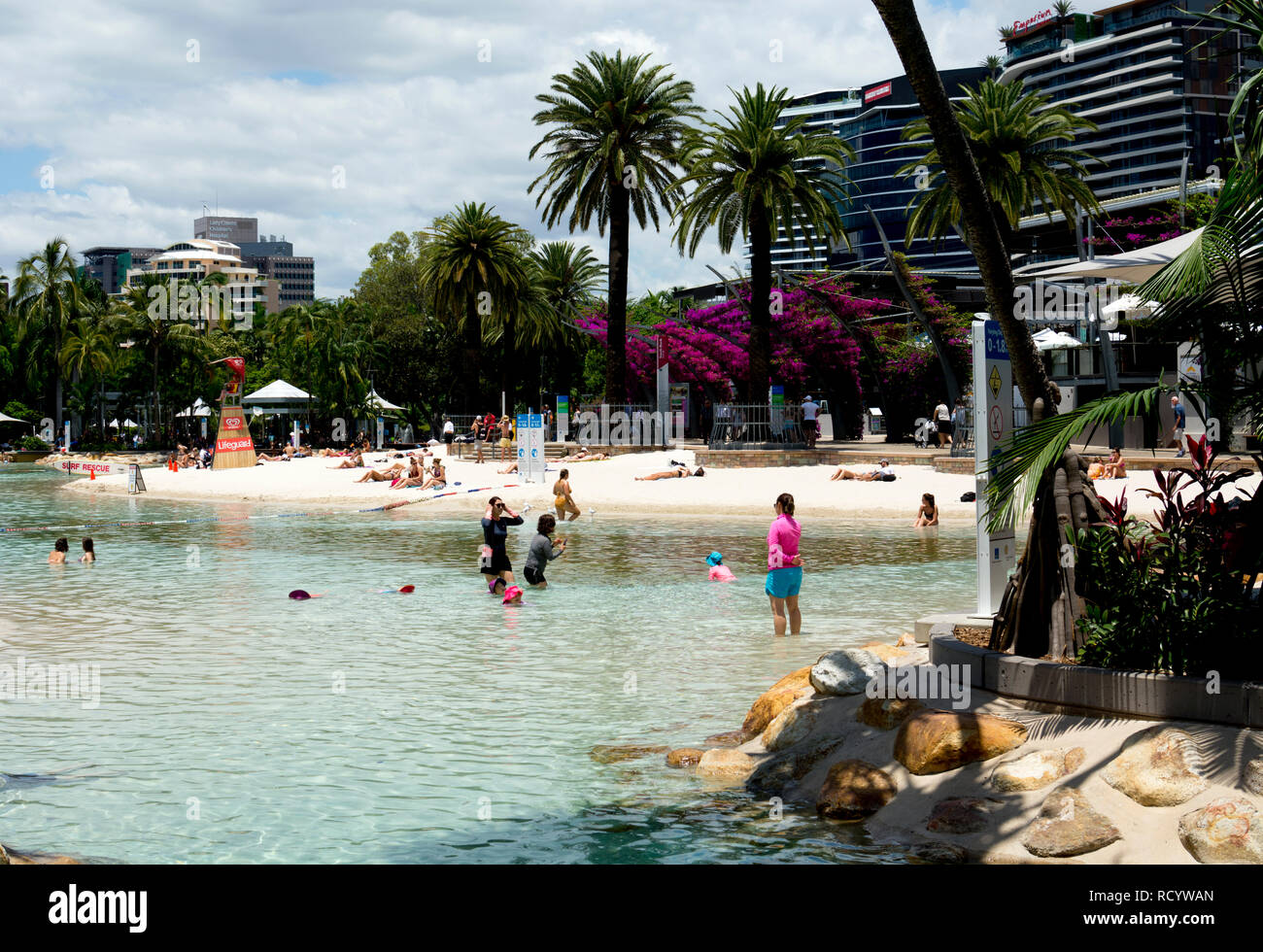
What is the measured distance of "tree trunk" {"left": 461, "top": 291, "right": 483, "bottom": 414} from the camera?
57.3 metres

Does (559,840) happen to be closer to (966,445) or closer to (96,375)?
(966,445)

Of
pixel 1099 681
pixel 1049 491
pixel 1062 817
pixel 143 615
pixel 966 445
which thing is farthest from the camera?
pixel 966 445

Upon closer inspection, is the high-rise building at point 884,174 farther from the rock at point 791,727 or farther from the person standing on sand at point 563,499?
the rock at point 791,727

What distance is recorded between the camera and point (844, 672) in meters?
9.16

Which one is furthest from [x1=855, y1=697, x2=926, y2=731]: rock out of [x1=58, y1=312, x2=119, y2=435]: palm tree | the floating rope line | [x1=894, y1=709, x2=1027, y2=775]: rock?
[x1=58, y1=312, x2=119, y2=435]: palm tree

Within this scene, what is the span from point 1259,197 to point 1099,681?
3.40m

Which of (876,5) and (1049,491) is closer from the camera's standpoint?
(876,5)

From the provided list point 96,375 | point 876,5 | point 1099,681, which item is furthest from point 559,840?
point 96,375

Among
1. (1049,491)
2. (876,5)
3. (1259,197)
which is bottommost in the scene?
(1049,491)

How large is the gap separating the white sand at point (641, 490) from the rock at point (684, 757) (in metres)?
18.9

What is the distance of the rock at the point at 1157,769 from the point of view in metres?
6.47

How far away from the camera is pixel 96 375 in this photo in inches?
3155

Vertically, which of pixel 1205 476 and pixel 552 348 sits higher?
pixel 552 348

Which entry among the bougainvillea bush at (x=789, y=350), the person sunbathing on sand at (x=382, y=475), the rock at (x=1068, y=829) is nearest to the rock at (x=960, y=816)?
the rock at (x=1068, y=829)
